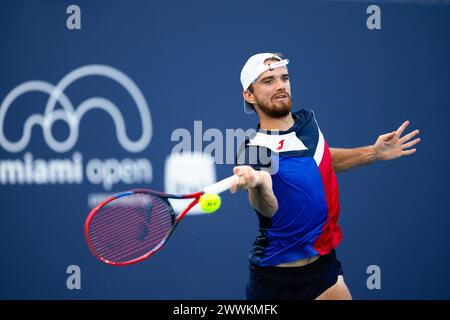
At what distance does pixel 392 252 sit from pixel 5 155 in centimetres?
284

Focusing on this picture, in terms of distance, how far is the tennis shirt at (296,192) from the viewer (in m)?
2.97

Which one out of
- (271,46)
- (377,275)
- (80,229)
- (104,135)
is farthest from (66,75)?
(377,275)

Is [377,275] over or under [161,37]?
under

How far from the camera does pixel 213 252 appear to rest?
441 centimetres

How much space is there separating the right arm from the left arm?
0.63 m

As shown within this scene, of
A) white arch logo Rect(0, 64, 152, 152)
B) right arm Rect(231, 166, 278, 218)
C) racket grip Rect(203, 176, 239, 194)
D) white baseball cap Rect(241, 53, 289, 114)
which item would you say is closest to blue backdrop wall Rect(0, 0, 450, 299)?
white arch logo Rect(0, 64, 152, 152)

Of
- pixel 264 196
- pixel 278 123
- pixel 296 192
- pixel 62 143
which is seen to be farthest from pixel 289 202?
pixel 62 143

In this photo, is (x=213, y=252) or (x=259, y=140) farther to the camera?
(x=213, y=252)

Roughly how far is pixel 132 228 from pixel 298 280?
33.4 inches

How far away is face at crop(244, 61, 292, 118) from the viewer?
3090 millimetres

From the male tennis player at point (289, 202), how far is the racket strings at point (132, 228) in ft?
1.49

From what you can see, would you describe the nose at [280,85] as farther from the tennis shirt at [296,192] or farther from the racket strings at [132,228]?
the racket strings at [132,228]

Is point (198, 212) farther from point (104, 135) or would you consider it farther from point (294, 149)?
point (294, 149)

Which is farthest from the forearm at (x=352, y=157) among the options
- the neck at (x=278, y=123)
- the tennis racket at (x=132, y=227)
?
the tennis racket at (x=132, y=227)
